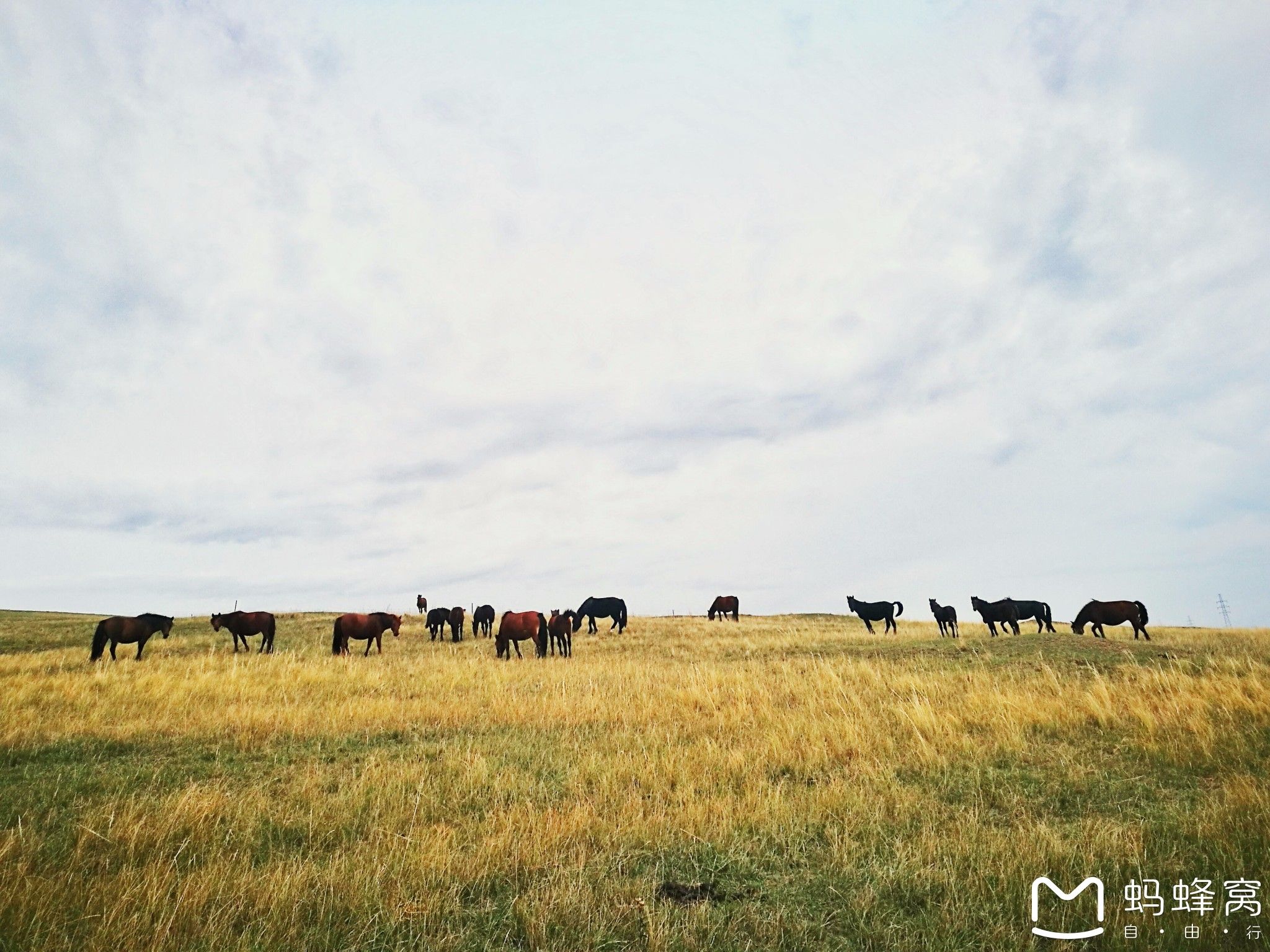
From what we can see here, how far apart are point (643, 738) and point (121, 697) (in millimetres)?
12306

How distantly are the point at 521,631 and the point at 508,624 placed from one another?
2.08 feet

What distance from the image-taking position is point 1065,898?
4.70 meters

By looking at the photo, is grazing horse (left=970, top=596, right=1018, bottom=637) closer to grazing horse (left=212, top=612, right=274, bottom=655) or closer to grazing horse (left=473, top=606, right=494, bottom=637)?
grazing horse (left=473, top=606, right=494, bottom=637)

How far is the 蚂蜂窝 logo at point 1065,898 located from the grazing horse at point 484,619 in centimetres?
3014

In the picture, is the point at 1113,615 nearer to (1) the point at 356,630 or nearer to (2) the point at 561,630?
(2) the point at 561,630

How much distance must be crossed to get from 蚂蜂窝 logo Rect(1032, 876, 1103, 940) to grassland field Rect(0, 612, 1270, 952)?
0.32 ft

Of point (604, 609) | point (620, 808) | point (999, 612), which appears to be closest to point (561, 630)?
point (604, 609)

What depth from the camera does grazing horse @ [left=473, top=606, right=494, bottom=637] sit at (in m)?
33.0

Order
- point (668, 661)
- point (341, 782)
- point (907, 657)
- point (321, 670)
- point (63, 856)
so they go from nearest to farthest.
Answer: point (63, 856) < point (341, 782) < point (321, 670) < point (907, 657) < point (668, 661)

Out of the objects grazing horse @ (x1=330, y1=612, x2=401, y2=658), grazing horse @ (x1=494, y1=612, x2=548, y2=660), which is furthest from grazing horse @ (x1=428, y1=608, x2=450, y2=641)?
grazing horse @ (x1=494, y1=612, x2=548, y2=660)

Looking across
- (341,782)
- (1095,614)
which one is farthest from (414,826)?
(1095,614)

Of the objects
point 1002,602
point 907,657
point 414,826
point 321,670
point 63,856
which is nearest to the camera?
point 63,856

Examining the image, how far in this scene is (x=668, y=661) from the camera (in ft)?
68.9

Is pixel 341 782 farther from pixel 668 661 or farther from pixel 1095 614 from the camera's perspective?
pixel 1095 614
